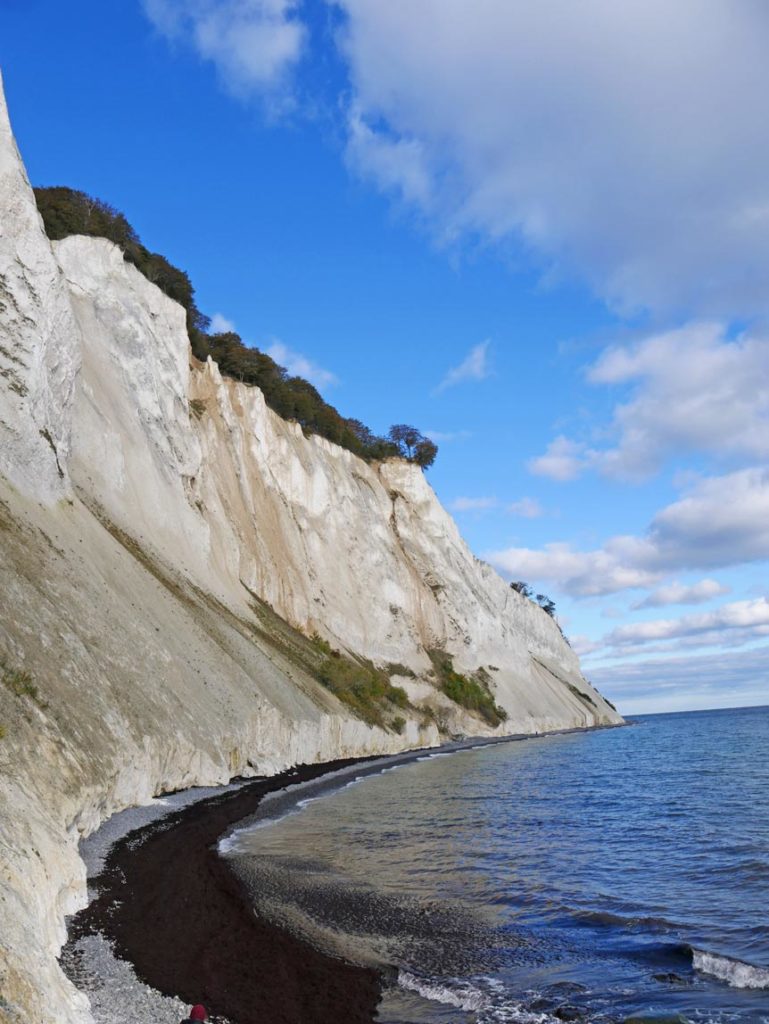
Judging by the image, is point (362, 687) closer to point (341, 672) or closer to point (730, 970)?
point (341, 672)

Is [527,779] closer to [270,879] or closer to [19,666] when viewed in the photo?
[270,879]

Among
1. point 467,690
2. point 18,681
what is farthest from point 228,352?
point 18,681

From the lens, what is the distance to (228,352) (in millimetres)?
60062

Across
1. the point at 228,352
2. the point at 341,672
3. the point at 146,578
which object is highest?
the point at 228,352

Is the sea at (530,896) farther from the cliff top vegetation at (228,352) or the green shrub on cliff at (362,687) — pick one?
the cliff top vegetation at (228,352)

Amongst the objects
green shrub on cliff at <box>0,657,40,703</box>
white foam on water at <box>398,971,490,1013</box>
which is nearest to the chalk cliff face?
green shrub on cliff at <box>0,657,40,703</box>

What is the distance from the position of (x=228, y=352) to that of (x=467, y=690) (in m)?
35.8

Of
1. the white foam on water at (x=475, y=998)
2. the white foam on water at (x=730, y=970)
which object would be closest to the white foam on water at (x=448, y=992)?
the white foam on water at (x=475, y=998)

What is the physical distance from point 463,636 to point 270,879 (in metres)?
60.1

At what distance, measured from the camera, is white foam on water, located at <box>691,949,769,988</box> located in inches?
452

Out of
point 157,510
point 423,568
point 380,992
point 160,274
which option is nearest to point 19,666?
point 380,992

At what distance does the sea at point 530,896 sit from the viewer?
Answer: 11.1 meters

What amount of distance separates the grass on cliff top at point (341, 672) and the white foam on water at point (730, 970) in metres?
32.2

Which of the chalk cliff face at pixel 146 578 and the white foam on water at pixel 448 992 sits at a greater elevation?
the chalk cliff face at pixel 146 578
